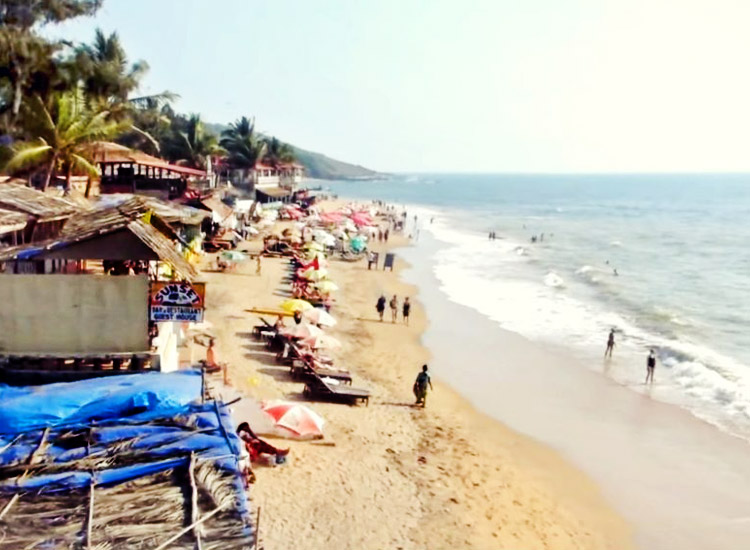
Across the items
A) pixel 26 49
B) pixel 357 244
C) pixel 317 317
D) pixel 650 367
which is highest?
pixel 26 49

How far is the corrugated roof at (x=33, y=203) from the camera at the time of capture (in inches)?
529

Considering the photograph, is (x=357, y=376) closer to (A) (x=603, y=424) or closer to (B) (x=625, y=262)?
(A) (x=603, y=424)

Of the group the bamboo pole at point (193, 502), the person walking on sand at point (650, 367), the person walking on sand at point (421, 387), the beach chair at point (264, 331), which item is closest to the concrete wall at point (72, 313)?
the bamboo pole at point (193, 502)

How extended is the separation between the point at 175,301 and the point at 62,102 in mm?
14038

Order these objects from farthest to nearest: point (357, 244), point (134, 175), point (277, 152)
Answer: point (277, 152) → point (357, 244) → point (134, 175)

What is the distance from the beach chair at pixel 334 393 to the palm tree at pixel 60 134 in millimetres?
10789

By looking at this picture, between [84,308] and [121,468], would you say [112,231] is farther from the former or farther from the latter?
[121,468]

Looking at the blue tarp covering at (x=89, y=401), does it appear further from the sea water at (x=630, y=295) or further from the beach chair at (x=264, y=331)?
the sea water at (x=630, y=295)

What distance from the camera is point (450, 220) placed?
84.6m

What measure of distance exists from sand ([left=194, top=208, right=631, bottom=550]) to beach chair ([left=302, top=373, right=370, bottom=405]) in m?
0.28

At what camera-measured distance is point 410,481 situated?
1273 cm

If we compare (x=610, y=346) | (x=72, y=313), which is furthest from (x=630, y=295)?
(x=72, y=313)

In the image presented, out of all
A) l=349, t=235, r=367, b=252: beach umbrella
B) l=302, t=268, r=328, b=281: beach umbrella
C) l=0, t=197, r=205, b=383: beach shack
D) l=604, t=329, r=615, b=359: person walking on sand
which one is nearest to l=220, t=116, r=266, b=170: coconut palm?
l=349, t=235, r=367, b=252: beach umbrella

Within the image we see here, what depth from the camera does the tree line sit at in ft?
70.8
